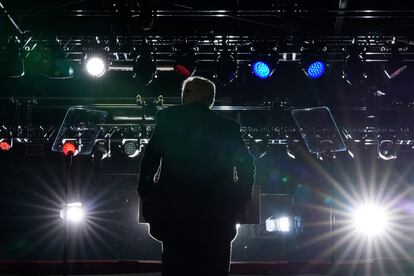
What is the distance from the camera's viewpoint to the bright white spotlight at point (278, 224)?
8.97 m

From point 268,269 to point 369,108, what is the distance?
263 cm

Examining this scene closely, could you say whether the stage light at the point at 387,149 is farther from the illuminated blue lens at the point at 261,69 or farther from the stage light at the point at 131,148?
the stage light at the point at 131,148

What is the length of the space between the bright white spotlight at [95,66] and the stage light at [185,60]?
83 cm

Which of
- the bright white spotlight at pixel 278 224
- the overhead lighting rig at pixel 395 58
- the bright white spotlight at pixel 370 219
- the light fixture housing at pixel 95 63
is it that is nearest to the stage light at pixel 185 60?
the light fixture housing at pixel 95 63

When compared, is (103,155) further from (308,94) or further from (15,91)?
(308,94)

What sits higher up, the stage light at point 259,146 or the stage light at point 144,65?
the stage light at point 259,146

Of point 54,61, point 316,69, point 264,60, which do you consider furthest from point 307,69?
point 54,61

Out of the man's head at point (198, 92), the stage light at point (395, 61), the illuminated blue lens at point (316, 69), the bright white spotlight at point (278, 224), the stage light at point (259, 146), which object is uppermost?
the stage light at point (259, 146)

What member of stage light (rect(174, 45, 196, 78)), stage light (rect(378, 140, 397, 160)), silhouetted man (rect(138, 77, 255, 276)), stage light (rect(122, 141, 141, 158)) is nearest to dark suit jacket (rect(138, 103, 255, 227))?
silhouetted man (rect(138, 77, 255, 276))

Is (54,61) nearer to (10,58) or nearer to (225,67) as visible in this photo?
(10,58)

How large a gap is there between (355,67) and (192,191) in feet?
12.0

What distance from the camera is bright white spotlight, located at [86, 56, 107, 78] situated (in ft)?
17.6

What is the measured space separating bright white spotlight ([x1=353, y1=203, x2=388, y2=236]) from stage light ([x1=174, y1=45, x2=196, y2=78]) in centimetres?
555

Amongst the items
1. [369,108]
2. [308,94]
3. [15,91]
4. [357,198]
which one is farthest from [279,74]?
[15,91]
